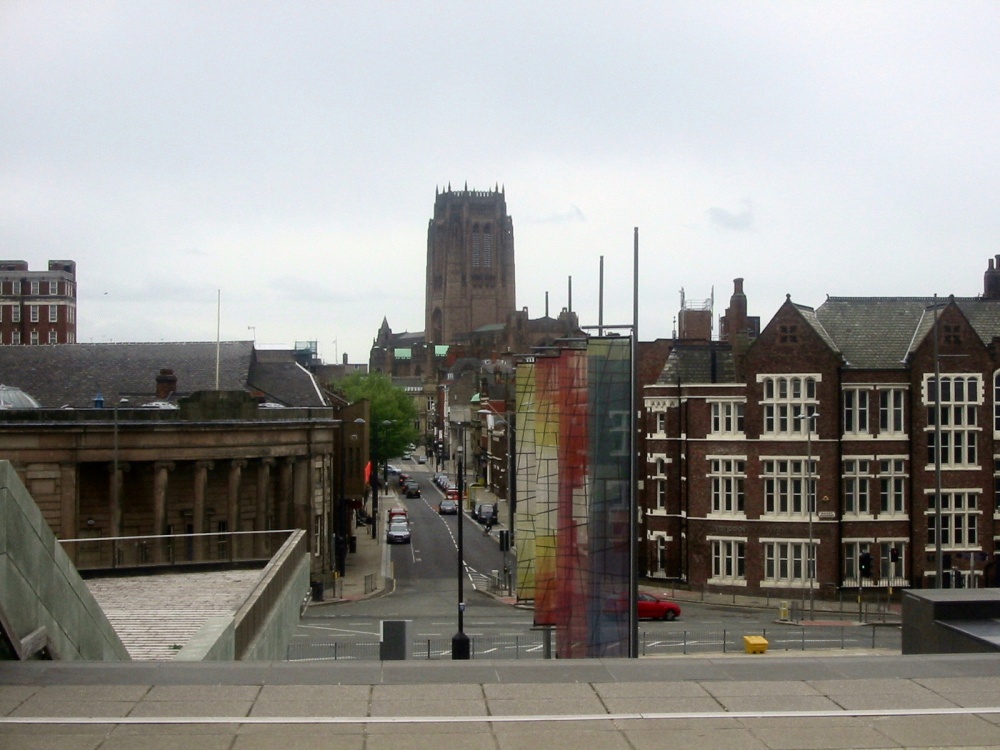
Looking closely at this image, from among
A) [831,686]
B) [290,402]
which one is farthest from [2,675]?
[290,402]

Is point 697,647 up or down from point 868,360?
down

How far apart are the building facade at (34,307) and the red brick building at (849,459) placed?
86.4 m

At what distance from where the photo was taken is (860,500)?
53.1 m

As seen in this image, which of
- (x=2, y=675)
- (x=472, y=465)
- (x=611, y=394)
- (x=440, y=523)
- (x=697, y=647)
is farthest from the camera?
(x=472, y=465)

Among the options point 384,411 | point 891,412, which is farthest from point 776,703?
point 384,411

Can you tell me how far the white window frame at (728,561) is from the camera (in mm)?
53656

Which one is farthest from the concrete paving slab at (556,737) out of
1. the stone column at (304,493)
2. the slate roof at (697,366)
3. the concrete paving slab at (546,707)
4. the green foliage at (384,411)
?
the green foliage at (384,411)

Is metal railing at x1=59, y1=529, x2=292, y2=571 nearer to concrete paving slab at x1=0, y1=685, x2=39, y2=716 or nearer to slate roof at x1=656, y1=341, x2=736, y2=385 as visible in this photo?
concrete paving slab at x1=0, y1=685, x2=39, y2=716

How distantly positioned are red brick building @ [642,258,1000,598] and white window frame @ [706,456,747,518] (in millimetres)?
62

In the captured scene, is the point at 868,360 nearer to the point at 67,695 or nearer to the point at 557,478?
the point at 557,478

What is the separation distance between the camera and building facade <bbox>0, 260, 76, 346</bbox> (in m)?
121

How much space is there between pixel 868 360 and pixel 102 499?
106ft

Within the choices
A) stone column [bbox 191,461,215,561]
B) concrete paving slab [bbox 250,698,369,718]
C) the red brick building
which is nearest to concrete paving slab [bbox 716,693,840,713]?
concrete paving slab [bbox 250,698,369,718]

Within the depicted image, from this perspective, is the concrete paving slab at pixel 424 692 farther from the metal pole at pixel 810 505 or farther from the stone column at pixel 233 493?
the stone column at pixel 233 493
